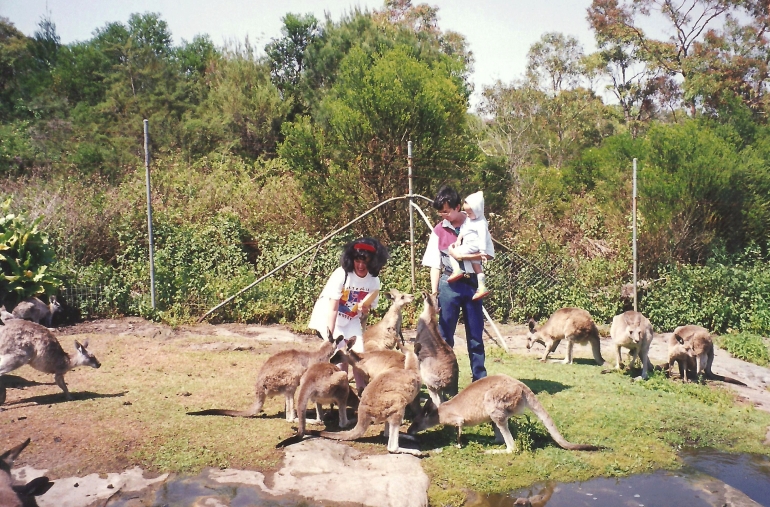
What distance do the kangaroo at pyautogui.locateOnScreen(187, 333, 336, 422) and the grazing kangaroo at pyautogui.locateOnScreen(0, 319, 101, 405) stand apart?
1827 mm

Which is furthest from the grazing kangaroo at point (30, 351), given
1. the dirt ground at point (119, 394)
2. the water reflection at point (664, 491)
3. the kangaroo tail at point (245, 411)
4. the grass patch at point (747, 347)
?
the grass patch at point (747, 347)

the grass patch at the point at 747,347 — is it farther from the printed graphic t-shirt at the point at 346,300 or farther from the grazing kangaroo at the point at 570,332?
the printed graphic t-shirt at the point at 346,300

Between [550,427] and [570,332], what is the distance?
3612 mm

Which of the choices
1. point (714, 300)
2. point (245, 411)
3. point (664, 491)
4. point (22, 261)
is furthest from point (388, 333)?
point (22, 261)

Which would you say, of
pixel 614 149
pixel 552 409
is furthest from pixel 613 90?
pixel 552 409

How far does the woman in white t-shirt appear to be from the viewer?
7.39m

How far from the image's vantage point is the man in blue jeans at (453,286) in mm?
7699

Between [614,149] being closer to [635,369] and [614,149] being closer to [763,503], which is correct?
[635,369]

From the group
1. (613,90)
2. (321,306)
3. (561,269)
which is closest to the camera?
(321,306)

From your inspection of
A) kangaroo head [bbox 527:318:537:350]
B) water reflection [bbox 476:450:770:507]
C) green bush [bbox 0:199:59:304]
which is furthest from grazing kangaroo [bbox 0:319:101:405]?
kangaroo head [bbox 527:318:537:350]

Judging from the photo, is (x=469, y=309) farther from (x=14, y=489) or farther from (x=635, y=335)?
(x=14, y=489)

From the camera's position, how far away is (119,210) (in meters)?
14.4

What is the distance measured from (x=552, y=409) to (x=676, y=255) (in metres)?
7.37

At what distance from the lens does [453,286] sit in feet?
25.3
